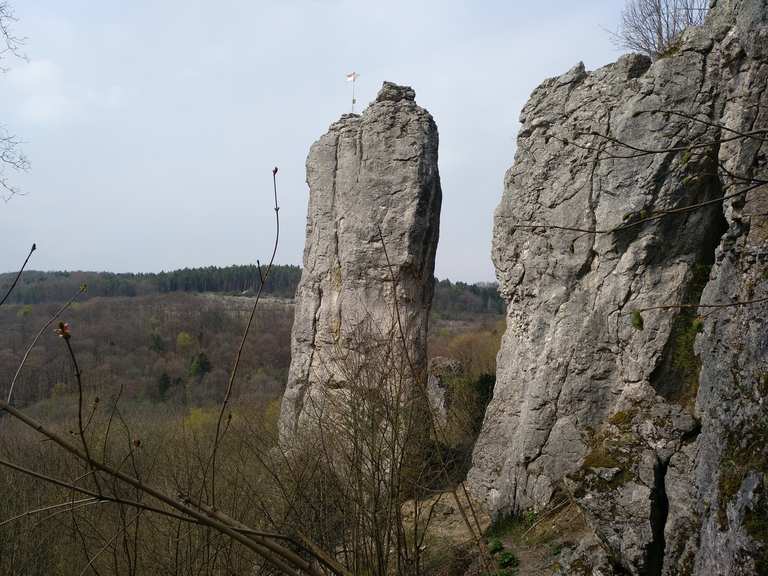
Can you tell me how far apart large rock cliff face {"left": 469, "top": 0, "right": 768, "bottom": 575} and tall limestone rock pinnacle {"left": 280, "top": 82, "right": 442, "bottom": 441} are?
1525 mm

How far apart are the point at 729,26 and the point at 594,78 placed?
166cm

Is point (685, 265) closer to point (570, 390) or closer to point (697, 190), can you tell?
point (697, 190)

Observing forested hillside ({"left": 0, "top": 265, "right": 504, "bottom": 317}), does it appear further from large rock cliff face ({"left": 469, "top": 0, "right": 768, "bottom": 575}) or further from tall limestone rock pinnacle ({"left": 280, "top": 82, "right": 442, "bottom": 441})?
large rock cliff face ({"left": 469, "top": 0, "right": 768, "bottom": 575})

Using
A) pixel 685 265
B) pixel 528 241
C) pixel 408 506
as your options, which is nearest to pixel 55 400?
pixel 408 506

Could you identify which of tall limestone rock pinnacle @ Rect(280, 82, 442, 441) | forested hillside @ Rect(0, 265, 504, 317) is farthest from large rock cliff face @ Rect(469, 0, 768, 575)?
forested hillside @ Rect(0, 265, 504, 317)

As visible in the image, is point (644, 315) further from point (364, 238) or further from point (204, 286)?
point (204, 286)

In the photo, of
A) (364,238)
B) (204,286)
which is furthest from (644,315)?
(204,286)

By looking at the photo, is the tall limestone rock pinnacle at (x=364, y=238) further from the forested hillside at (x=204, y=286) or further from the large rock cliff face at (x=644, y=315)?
the forested hillside at (x=204, y=286)

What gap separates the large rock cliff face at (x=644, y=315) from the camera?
321cm

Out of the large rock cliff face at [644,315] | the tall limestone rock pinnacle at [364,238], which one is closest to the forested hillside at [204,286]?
the tall limestone rock pinnacle at [364,238]

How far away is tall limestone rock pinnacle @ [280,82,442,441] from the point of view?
31.8ft

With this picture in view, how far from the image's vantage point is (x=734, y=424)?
10.0 ft

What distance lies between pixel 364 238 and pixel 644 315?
4.88 metres

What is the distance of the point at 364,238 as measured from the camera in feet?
33.2
